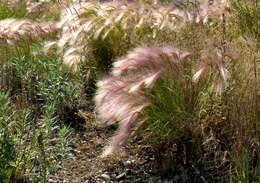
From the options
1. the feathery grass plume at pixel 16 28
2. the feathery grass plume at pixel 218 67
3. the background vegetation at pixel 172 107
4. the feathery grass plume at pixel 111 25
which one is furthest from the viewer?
the feathery grass plume at pixel 111 25

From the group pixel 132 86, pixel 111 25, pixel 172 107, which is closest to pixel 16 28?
pixel 111 25

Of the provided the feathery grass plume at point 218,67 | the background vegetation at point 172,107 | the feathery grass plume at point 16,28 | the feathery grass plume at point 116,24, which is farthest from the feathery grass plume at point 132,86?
the feathery grass plume at point 16,28

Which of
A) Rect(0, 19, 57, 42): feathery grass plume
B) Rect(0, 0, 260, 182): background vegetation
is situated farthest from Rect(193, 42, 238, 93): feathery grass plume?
Rect(0, 19, 57, 42): feathery grass plume

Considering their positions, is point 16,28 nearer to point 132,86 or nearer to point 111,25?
point 111,25

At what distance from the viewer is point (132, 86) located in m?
2.42

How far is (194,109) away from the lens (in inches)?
100

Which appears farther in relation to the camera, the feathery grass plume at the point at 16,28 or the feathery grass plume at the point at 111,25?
the feathery grass plume at the point at 111,25

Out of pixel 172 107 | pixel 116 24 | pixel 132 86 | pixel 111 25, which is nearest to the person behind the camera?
pixel 132 86

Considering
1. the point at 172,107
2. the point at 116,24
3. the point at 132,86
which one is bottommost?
the point at 172,107

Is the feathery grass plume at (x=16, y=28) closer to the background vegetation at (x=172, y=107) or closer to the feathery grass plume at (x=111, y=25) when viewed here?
the background vegetation at (x=172, y=107)

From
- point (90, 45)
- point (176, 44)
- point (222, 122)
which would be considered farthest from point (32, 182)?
point (90, 45)

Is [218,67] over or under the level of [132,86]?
over

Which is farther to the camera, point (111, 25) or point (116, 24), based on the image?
point (116, 24)

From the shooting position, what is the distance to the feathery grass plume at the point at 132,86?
232 cm
